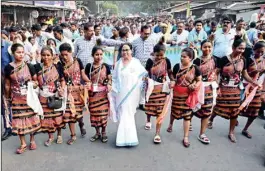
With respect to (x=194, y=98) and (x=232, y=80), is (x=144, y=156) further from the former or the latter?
(x=232, y=80)

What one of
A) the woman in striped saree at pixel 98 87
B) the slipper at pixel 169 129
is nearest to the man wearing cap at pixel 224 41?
the slipper at pixel 169 129

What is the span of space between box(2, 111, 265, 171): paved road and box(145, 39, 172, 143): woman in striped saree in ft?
1.23

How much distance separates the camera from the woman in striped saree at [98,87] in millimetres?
4098

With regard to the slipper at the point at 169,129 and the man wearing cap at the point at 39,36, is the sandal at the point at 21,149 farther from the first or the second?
the man wearing cap at the point at 39,36

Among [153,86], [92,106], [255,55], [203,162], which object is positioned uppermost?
[255,55]

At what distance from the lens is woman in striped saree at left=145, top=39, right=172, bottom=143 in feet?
13.8

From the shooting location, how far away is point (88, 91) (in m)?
4.17

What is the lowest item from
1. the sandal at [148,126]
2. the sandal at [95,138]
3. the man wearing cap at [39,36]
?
the sandal at [95,138]

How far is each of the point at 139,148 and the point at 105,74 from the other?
119cm

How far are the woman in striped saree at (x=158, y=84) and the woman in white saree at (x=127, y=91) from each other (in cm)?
21

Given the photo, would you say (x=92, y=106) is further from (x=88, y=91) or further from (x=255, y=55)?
(x=255, y=55)

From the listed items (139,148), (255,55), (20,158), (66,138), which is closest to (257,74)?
Answer: (255,55)

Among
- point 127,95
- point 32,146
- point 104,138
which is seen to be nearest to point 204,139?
point 127,95

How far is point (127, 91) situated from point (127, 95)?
6 cm
